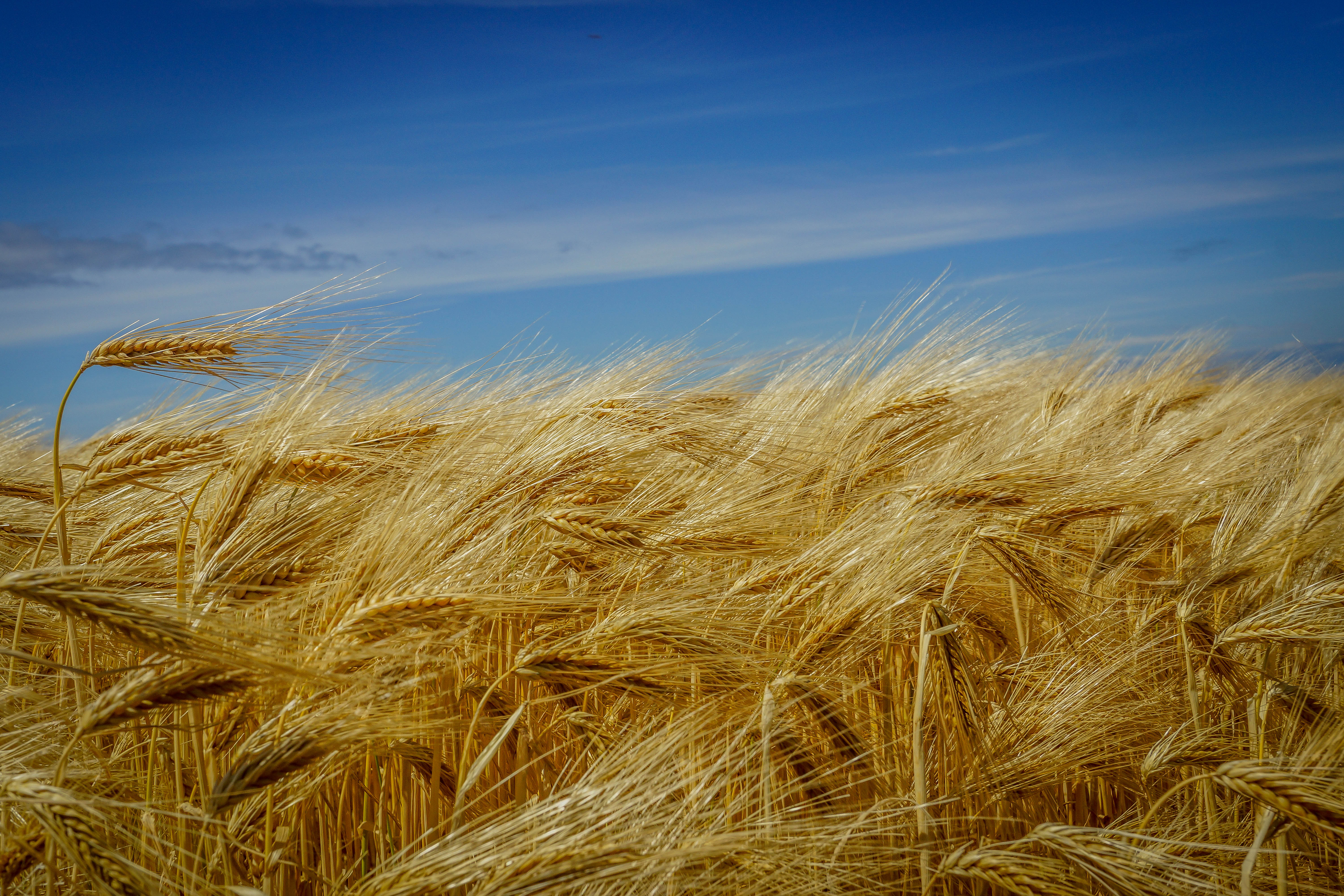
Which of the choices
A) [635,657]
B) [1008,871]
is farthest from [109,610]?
[1008,871]

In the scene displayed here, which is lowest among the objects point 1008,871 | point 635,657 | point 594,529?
point 1008,871

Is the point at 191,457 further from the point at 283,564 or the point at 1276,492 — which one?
the point at 1276,492

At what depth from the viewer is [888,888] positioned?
1.28m

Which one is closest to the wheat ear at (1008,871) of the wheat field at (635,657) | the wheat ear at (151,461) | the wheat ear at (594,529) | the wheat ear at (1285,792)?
the wheat field at (635,657)

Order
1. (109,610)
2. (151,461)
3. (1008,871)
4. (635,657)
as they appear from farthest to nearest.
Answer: (151,461)
(635,657)
(1008,871)
(109,610)

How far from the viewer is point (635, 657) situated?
4.62 ft

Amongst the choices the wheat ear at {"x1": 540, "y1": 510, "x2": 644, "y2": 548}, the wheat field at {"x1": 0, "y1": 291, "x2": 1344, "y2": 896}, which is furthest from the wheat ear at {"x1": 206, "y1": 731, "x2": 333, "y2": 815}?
the wheat ear at {"x1": 540, "y1": 510, "x2": 644, "y2": 548}

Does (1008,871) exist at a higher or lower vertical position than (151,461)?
lower

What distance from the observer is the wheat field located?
3.26 ft

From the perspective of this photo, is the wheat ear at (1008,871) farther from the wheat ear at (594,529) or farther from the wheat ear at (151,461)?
the wheat ear at (151,461)

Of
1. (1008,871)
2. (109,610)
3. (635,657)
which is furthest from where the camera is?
(635,657)

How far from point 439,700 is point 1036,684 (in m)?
1.29

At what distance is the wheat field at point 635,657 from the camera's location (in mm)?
993

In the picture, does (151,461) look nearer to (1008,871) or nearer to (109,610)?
(109,610)
